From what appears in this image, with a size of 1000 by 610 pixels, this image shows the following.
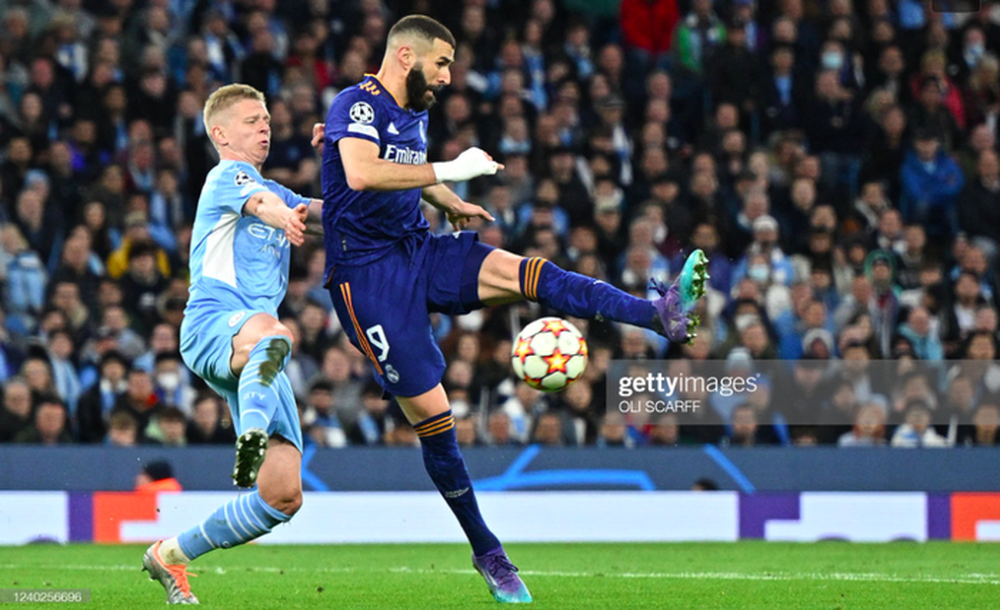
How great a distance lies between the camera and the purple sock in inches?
242

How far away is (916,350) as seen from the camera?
40.0 ft

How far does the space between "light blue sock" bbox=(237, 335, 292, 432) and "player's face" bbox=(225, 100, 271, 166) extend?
39.5 inches

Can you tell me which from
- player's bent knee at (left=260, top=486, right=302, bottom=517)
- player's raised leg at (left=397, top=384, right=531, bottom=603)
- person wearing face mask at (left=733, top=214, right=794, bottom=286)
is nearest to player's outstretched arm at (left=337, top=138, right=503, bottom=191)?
player's raised leg at (left=397, top=384, right=531, bottom=603)

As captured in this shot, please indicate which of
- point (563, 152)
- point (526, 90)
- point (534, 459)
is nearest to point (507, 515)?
point (534, 459)

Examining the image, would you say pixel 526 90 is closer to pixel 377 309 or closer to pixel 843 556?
pixel 843 556

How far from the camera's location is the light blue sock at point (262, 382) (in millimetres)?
5738

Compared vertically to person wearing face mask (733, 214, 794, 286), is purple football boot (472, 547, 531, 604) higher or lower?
lower

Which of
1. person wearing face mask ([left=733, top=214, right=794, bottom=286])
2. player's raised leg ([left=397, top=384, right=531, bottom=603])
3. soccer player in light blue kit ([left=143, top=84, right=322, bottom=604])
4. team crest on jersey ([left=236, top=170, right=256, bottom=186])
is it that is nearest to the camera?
soccer player in light blue kit ([left=143, top=84, right=322, bottom=604])

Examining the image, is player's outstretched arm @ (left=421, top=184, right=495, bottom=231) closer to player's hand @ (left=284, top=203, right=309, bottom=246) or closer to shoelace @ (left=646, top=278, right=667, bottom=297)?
shoelace @ (left=646, top=278, right=667, bottom=297)

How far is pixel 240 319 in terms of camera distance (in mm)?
6184

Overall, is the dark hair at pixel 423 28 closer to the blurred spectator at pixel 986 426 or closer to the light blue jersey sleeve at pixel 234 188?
the light blue jersey sleeve at pixel 234 188

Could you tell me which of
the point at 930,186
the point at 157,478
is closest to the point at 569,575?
the point at 157,478

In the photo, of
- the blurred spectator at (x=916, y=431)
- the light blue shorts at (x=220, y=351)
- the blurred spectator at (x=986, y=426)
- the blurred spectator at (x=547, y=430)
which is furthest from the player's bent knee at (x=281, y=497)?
the blurred spectator at (x=986, y=426)

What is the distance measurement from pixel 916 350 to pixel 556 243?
3.06 meters
